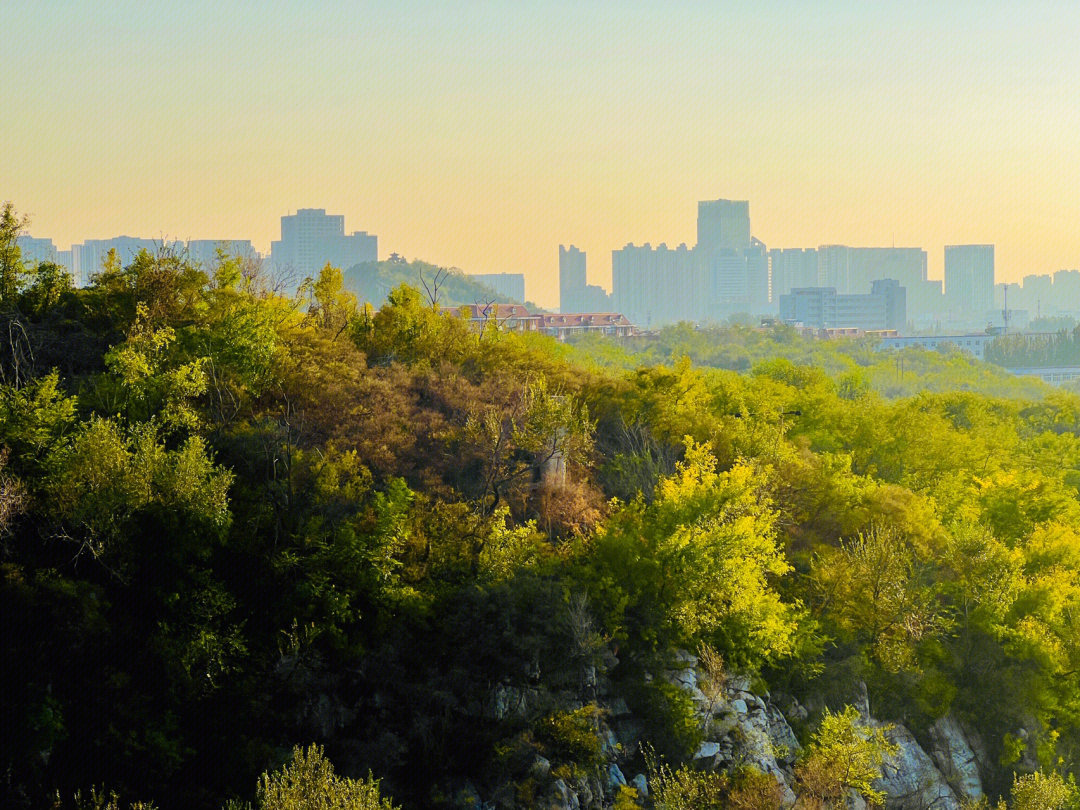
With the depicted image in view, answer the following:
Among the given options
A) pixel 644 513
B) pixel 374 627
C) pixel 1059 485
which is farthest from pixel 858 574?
pixel 1059 485

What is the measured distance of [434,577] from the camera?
23875 mm

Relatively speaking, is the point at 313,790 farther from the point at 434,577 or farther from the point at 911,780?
the point at 911,780

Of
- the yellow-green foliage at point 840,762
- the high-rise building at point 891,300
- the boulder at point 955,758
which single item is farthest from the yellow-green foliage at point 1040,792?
the high-rise building at point 891,300

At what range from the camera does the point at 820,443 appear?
123 ft

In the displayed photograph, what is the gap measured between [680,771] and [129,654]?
9373 millimetres

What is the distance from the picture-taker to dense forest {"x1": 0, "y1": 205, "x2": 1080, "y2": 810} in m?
20.9

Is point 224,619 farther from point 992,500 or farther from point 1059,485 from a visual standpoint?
Answer: point 1059,485

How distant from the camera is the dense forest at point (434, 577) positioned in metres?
20.9

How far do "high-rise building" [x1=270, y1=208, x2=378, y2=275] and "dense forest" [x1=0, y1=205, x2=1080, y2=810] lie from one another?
119 m

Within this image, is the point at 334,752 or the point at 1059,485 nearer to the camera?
the point at 334,752

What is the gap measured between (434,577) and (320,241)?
132 m

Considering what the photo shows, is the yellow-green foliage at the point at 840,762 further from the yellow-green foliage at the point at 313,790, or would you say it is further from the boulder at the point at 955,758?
the yellow-green foliage at the point at 313,790

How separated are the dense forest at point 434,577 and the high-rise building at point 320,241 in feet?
391

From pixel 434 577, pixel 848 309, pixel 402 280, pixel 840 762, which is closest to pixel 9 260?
pixel 434 577
